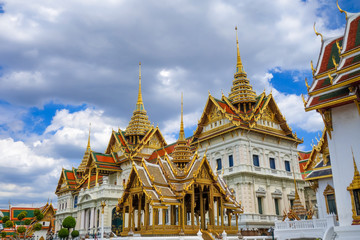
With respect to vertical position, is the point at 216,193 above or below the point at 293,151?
below

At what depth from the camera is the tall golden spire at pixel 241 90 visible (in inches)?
1407

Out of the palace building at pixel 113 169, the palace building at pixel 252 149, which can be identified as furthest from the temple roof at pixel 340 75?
the palace building at pixel 113 169

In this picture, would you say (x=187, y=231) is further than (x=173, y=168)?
No

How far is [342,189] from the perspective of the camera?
12930mm

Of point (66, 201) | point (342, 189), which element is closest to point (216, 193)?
point (342, 189)

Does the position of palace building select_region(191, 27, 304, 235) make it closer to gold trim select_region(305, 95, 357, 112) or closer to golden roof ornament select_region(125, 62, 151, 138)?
golden roof ornament select_region(125, 62, 151, 138)

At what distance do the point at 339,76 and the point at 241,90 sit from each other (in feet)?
76.2

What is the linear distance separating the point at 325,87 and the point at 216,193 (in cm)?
676

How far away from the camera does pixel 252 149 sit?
31.7 m

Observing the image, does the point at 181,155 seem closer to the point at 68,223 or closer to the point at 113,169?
the point at 68,223

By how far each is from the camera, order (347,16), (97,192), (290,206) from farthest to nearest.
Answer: (97,192) < (290,206) < (347,16)

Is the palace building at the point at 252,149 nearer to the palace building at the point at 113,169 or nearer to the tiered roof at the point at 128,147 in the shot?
the tiered roof at the point at 128,147

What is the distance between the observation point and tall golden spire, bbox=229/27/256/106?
3575 cm

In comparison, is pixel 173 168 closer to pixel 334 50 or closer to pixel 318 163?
pixel 334 50
